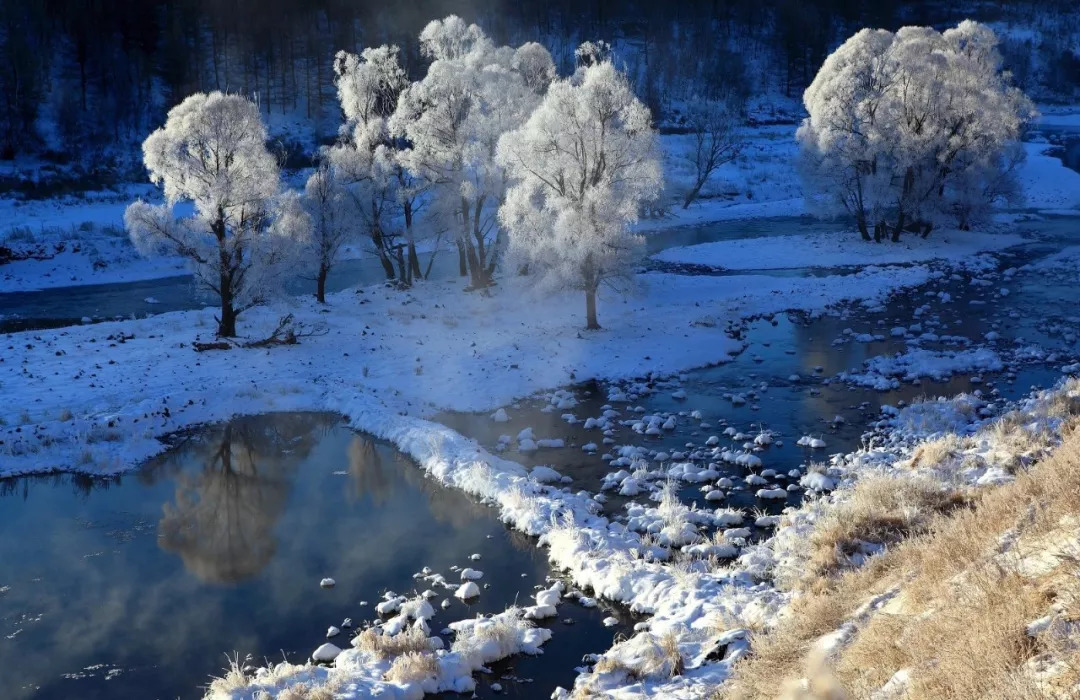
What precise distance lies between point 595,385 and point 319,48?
3076 inches

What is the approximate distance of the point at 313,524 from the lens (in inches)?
613

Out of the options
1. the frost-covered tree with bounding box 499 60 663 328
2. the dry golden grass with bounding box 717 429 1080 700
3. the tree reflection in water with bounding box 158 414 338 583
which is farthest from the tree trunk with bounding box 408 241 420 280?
the dry golden grass with bounding box 717 429 1080 700

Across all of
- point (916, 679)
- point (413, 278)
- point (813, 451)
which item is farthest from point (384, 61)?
point (916, 679)

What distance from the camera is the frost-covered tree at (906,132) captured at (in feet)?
127

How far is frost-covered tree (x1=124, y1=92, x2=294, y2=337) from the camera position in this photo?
80.1 ft

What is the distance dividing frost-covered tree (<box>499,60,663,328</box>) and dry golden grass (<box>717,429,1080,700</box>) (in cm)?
1702

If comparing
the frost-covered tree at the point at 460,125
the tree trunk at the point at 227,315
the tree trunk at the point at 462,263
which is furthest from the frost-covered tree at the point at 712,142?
the tree trunk at the point at 227,315

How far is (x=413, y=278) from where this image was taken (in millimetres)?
37281

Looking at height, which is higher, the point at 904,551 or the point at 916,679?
the point at 916,679

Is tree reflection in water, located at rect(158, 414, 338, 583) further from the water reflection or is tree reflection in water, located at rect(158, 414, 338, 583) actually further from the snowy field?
the snowy field

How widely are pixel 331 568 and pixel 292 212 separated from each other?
1673 cm

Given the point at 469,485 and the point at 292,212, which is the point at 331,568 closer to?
the point at 469,485

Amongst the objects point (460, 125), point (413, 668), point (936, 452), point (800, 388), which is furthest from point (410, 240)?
point (413, 668)

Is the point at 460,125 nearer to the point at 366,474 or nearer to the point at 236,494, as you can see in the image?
the point at 366,474
